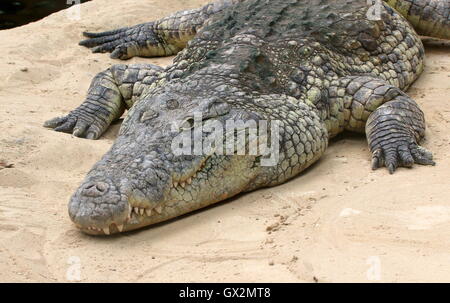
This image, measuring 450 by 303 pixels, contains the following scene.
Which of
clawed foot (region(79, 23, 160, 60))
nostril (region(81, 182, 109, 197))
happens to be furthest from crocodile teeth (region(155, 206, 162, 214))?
clawed foot (region(79, 23, 160, 60))

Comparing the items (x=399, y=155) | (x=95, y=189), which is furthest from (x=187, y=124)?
(x=399, y=155)

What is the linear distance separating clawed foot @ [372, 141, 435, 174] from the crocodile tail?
248 cm

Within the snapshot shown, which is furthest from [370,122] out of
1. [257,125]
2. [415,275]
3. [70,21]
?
[70,21]

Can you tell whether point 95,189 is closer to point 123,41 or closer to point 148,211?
point 148,211

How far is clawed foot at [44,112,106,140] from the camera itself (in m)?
6.27

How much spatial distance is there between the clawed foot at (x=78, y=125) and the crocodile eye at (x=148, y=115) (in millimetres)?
1198

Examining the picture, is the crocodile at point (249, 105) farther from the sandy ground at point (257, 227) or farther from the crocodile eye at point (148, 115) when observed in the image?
the sandy ground at point (257, 227)

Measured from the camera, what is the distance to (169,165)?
4738 millimetres

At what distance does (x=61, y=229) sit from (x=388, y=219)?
6.27 feet

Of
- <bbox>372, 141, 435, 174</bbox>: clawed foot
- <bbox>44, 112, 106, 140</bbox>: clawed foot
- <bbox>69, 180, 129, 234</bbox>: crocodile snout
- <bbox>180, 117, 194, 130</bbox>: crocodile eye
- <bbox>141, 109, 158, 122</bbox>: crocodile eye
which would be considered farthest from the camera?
<bbox>44, 112, 106, 140</bbox>: clawed foot

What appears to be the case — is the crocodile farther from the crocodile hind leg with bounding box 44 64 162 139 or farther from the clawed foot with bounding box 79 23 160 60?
the clawed foot with bounding box 79 23 160 60

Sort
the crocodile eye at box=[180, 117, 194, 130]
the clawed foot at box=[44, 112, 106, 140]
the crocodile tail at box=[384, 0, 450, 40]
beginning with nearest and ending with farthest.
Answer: the crocodile eye at box=[180, 117, 194, 130]
the clawed foot at box=[44, 112, 106, 140]
the crocodile tail at box=[384, 0, 450, 40]
